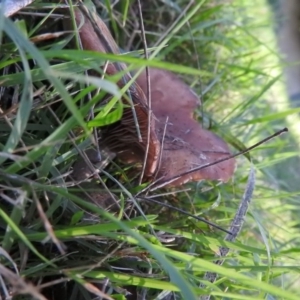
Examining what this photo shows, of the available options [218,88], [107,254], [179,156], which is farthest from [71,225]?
[218,88]

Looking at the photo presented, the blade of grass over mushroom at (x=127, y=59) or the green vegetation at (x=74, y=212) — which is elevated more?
the blade of grass over mushroom at (x=127, y=59)

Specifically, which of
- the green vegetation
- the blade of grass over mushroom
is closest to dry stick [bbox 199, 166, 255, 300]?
the green vegetation

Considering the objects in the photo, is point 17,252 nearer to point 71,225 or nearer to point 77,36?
point 71,225

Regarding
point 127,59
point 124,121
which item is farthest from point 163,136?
point 127,59

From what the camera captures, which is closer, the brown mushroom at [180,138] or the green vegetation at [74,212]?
the green vegetation at [74,212]

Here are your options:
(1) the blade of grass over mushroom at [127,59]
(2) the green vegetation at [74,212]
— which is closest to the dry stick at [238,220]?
(2) the green vegetation at [74,212]

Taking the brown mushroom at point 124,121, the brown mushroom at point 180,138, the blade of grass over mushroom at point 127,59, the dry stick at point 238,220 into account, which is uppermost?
the blade of grass over mushroom at point 127,59

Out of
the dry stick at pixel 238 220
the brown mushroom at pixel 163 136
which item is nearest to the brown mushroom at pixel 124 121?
the brown mushroom at pixel 163 136

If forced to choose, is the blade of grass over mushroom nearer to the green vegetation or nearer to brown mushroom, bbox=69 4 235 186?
the green vegetation

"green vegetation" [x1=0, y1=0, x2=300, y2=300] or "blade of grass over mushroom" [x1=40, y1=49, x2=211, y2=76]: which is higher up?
"blade of grass over mushroom" [x1=40, y1=49, x2=211, y2=76]

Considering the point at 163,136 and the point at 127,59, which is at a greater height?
the point at 127,59

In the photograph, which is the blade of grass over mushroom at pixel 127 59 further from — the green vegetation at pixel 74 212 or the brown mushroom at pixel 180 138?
the brown mushroom at pixel 180 138

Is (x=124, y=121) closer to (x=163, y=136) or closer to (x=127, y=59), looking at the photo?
(x=163, y=136)
